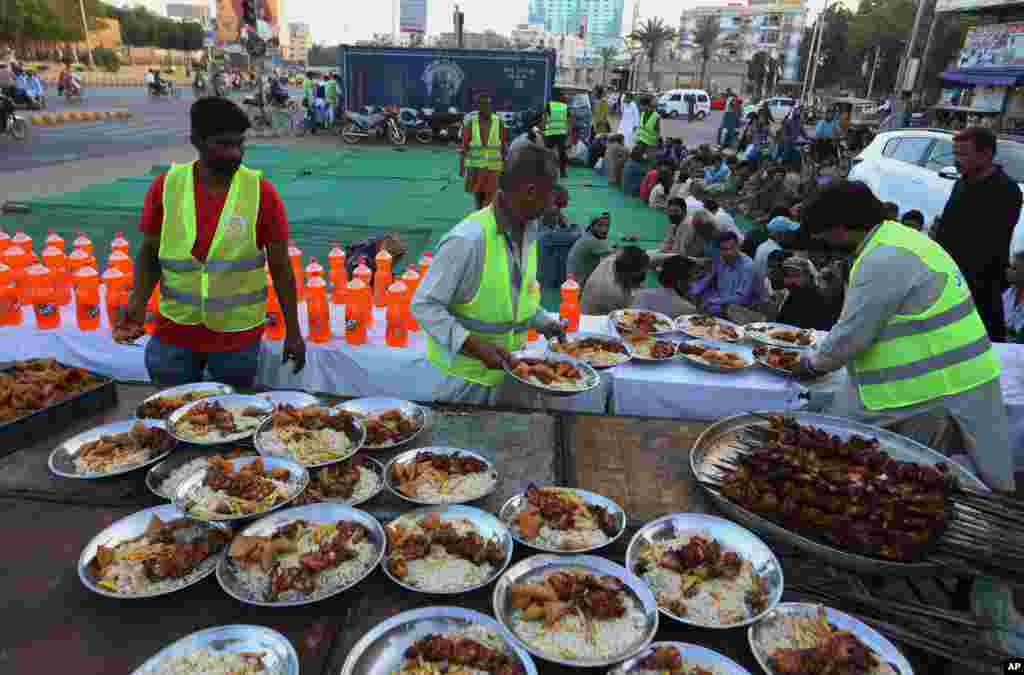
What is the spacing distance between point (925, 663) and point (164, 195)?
3.34 m

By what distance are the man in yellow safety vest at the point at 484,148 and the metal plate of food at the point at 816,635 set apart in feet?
28.6

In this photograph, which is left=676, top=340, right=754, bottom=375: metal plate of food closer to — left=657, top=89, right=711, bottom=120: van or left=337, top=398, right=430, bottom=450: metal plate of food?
left=337, top=398, right=430, bottom=450: metal plate of food

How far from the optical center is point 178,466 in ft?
7.55

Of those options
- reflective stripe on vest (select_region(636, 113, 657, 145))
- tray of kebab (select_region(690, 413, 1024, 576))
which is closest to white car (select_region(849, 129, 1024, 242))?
reflective stripe on vest (select_region(636, 113, 657, 145))

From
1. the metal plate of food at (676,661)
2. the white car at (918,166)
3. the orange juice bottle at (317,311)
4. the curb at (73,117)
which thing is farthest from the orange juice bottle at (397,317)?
the curb at (73,117)

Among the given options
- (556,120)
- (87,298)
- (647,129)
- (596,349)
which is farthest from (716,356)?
(556,120)

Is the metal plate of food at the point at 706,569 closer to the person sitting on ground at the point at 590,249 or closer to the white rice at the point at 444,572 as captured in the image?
the white rice at the point at 444,572

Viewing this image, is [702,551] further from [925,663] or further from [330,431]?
[330,431]

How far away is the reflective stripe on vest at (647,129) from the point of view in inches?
562

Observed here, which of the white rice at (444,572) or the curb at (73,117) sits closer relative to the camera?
the white rice at (444,572)

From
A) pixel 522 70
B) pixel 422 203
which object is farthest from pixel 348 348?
pixel 522 70

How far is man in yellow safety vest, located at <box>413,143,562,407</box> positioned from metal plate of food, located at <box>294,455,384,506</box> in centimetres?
64

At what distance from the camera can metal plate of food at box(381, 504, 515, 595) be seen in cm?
183

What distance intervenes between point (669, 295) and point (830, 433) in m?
2.23
